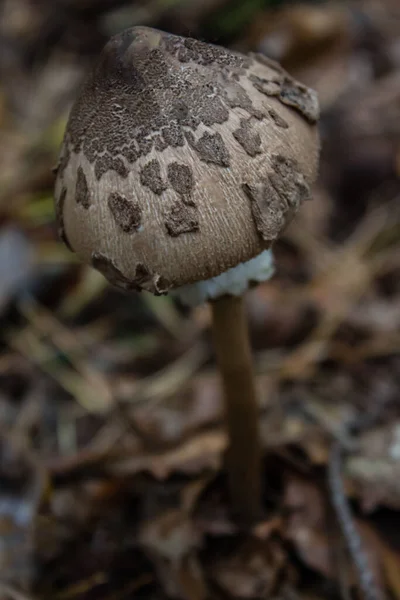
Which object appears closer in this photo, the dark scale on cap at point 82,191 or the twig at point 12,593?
the dark scale on cap at point 82,191

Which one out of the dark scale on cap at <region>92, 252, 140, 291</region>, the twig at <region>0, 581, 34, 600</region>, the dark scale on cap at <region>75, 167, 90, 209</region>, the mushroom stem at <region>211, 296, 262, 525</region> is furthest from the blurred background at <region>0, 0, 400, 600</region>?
the dark scale on cap at <region>92, 252, 140, 291</region>

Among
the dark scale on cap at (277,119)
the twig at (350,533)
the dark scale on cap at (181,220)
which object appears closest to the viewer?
the dark scale on cap at (181,220)

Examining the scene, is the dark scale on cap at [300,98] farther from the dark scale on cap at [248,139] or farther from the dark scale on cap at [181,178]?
the dark scale on cap at [181,178]

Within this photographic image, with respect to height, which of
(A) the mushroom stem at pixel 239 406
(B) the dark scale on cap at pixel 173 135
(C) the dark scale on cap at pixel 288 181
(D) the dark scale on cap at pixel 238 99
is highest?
(D) the dark scale on cap at pixel 238 99

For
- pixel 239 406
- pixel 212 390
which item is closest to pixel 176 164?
pixel 239 406

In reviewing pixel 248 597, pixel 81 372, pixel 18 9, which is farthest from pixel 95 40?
pixel 248 597

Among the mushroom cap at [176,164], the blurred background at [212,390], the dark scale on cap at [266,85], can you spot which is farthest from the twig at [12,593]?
the dark scale on cap at [266,85]
